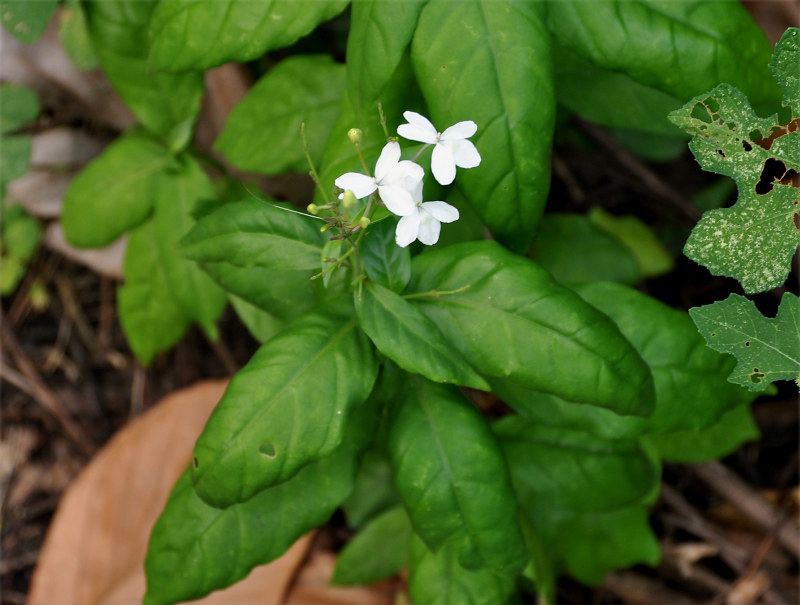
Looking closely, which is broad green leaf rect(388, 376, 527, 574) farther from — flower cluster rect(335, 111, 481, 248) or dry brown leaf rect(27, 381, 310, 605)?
dry brown leaf rect(27, 381, 310, 605)

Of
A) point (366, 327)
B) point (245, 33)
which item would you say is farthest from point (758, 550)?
point (245, 33)

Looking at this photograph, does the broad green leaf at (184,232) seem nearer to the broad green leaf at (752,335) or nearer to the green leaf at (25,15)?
the green leaf at (25,15)

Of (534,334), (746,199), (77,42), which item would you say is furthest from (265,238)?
(77,42)

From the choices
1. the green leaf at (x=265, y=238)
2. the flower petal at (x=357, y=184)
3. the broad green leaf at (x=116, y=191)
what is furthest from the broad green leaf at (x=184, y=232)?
the flower petal at (x=357, y=184)

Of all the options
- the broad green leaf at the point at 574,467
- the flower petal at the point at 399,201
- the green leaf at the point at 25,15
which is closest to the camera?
the flower petal at the point at 399,201

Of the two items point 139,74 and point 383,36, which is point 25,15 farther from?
point 383,36

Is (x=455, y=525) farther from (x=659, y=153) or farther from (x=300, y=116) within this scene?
(x=659, y=153)

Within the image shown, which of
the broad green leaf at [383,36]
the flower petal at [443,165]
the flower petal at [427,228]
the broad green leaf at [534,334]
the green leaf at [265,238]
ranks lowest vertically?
the broad green leaf at [534,334]
